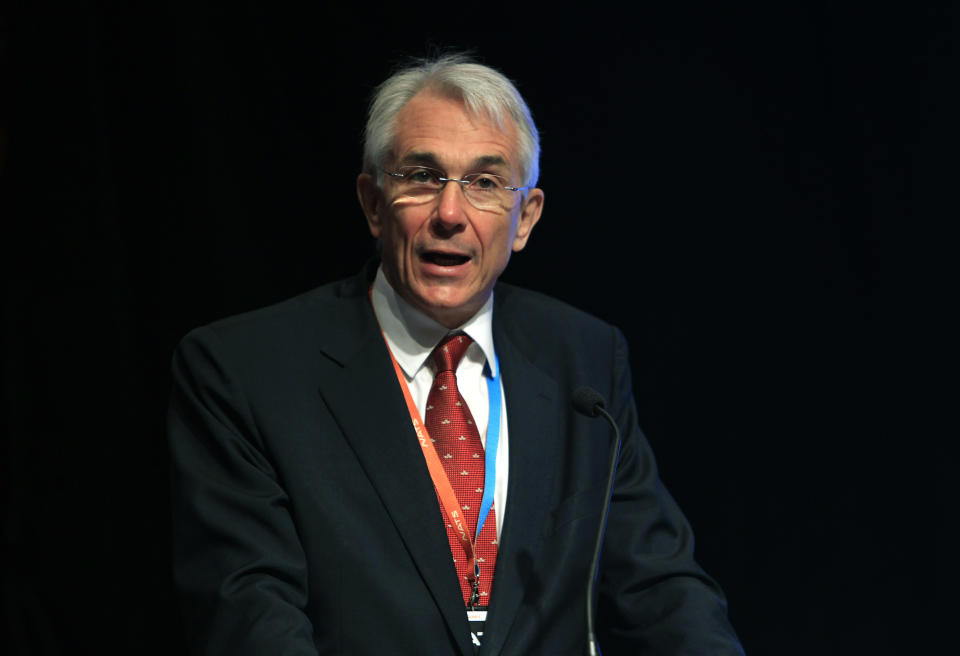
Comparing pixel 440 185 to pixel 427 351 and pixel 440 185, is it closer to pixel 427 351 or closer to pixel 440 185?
pixel 440 185

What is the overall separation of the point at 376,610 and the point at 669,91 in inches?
67.4

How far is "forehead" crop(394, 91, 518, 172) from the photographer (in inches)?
89.3

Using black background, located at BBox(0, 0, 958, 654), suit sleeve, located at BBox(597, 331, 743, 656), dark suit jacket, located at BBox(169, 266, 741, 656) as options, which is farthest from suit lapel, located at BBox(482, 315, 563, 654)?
black background, located at BBox(0, 0, 958, 654)

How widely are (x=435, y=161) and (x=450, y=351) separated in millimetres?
432

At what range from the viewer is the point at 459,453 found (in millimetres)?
2188

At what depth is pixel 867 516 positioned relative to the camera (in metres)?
2.81

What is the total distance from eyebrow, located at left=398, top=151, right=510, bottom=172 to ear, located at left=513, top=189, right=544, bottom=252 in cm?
20

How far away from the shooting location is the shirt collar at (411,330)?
2305mm

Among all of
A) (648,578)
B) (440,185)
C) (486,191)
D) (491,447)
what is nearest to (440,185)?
(440,185)

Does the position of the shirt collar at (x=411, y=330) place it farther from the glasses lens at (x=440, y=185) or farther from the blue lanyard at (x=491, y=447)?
the glasses lens at (x=440, y=185)

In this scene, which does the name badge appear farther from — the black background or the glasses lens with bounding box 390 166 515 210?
the black background

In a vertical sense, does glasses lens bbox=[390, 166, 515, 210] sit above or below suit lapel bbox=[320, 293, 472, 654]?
above

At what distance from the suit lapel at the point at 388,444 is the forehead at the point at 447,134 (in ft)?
1.35

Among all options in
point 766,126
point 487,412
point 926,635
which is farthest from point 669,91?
point 926,635
